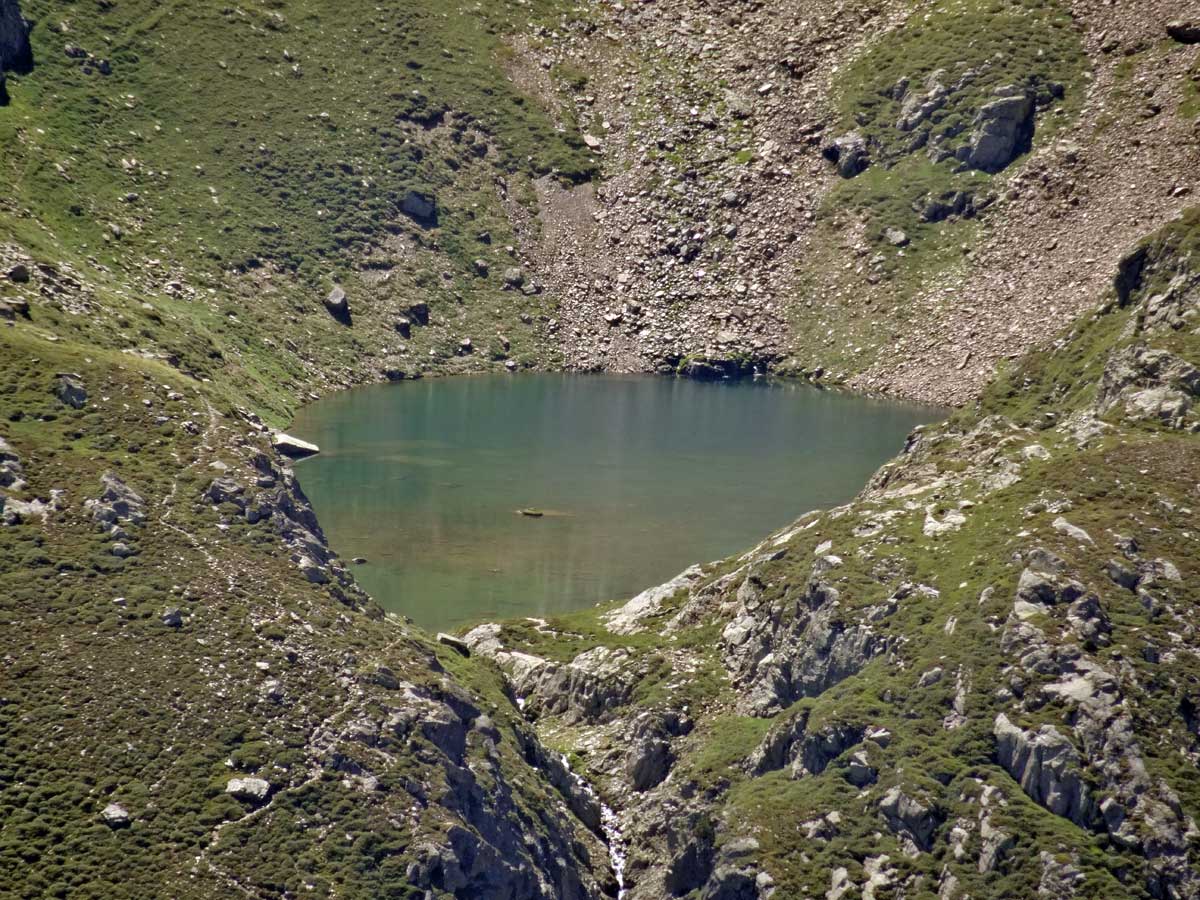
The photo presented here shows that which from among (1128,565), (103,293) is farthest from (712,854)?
(103,293)

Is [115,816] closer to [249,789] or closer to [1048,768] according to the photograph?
[249,789]

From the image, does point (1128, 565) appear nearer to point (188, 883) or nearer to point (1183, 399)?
point (1183, 399)

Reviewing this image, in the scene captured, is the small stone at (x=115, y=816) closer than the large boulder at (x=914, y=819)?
Yes

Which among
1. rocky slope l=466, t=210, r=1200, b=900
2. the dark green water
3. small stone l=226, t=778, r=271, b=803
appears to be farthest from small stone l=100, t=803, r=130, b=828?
the dark green water

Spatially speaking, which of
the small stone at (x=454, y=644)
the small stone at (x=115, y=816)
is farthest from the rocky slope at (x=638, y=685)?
the small stone at (x=454, y=644)

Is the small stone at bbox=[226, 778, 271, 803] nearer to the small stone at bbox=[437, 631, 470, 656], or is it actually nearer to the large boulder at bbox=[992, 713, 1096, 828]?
the small stone at bbox=[437, 631, 470, 656]

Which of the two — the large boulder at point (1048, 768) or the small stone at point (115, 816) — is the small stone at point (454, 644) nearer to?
the small stone at point (115, 816)

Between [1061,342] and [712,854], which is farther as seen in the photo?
[1061,342]
